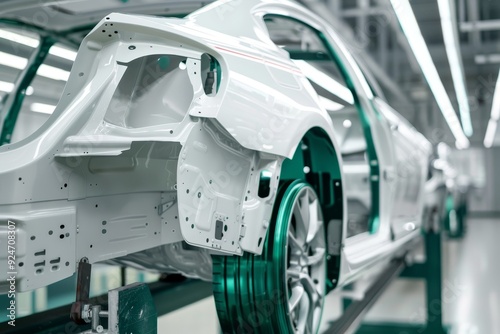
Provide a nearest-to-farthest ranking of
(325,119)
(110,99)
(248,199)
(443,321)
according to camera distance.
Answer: (110,99) < (248,199) < (325,119) < (443,321)

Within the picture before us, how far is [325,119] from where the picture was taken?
7.55 feet

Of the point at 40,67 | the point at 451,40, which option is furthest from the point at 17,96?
the point at 451,40

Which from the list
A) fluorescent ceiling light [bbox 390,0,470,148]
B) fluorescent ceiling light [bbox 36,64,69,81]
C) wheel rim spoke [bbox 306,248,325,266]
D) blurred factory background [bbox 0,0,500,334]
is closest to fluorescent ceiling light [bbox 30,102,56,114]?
blurred factory background [bbox 0,0,500,334]

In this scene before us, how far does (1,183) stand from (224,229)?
710 mm

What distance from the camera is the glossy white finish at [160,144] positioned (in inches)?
57.4

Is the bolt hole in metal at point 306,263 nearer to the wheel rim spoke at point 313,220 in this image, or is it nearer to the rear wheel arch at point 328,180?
the wheel rim spoke at point 313,220

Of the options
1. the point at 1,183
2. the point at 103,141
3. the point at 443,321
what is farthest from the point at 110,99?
the point at 443,321

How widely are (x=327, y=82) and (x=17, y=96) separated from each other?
5.62 ft

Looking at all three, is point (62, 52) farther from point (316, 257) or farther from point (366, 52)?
point (366, 52)

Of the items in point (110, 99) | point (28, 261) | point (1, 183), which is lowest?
point (28, 261)

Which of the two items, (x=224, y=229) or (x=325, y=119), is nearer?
(x=224, y=229)

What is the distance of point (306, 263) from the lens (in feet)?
7.56

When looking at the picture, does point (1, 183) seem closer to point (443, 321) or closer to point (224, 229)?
point (224, 229)

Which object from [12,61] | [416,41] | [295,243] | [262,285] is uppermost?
[416,41]
